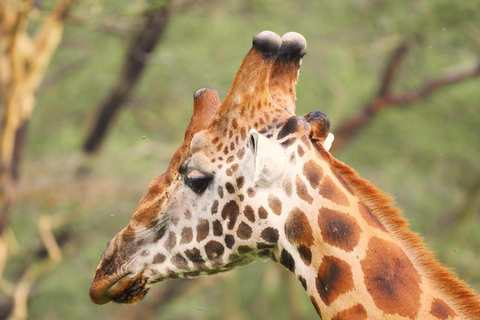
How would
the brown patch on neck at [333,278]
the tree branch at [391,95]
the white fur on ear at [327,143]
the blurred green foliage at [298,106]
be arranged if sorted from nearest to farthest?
the brown patch on neck at [333,278] → the white fur on ear at [327,143] → the blurred green foliage at [298,106] → the tree branch at [391,95]

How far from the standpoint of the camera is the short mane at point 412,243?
328cm

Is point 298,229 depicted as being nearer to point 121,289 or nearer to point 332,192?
point 332,192

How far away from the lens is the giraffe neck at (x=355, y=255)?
3254mm

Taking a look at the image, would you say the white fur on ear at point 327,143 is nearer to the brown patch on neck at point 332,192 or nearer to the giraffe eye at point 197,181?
the brown patch on neck at point 332,192

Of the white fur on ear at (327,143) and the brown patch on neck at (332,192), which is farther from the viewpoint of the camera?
the white fur on ear at (327,143)

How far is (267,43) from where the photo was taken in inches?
144

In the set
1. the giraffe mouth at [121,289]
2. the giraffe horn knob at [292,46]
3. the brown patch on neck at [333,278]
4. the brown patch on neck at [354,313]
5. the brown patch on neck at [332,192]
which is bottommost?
the giraffe mouth at [121,289]

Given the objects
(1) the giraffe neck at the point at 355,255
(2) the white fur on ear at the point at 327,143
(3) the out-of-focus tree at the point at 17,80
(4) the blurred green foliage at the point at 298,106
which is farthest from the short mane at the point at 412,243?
(4) the blurred green foliage at the point at 298,106

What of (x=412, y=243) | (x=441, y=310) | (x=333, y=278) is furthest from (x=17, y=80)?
(x=441, y=310)

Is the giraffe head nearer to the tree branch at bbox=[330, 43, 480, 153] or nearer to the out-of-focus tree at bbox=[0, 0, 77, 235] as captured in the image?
the out-of-focus tree at bbox=[0, 0, 77, 235]

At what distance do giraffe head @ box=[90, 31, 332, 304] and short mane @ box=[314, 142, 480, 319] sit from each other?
0.27m

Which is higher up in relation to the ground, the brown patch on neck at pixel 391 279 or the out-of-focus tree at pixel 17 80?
the brown patch on neck at pixel 391 279

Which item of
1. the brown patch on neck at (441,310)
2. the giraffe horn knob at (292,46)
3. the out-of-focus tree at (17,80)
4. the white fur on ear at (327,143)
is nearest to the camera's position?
the brown patch on neck at (441,310)

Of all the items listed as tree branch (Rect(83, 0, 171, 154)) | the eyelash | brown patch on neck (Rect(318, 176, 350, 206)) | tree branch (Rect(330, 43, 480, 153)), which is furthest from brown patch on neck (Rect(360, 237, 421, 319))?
tree branch (Rect(330, 43, 480, 153))
